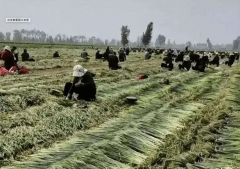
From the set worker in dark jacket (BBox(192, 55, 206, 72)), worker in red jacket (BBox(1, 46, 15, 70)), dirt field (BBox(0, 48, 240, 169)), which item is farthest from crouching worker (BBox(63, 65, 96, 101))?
worker in dark jacket (BBox(192, 55, 206, 72))

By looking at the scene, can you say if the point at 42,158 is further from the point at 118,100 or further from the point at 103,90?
the point at 103,90

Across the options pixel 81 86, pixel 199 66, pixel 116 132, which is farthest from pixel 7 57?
pixel 199 66

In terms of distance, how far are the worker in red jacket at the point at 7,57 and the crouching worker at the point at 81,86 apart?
795 centimetres

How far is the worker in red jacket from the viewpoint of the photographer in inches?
581

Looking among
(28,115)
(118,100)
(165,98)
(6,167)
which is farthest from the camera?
(165,98)

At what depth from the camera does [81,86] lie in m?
8.47

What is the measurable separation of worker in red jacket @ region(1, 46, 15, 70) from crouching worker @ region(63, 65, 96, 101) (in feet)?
26.1

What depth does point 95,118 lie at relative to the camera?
23.7ft

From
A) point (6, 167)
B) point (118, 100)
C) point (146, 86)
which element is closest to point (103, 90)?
point (118, 100)

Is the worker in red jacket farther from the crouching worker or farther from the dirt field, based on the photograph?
the crouching worker

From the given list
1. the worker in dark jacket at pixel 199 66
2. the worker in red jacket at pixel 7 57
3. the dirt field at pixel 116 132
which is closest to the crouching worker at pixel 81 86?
the dirt field at pixel 116 132

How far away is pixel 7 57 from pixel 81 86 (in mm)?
8498

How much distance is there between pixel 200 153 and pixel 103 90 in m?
6.13

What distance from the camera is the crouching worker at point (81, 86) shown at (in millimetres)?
8422
